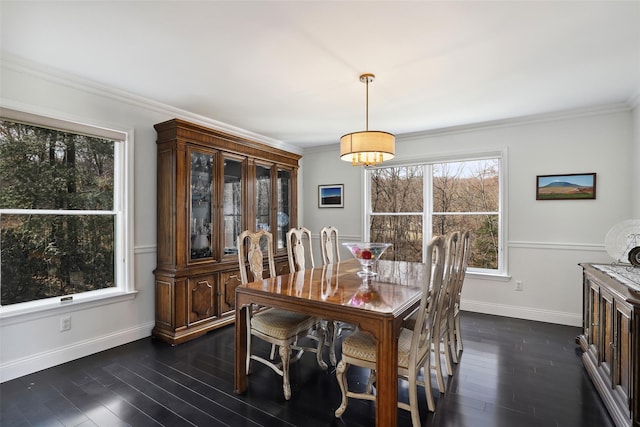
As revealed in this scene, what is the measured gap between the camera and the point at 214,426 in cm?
200

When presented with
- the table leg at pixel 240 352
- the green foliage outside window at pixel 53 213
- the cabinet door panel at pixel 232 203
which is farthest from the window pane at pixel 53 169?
the table leg at pixel 240 352

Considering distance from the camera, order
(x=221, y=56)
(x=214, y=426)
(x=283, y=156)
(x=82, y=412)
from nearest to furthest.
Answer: (x=214, y=426) → (x=82, y=412) → (x=221, y=56) → (x=283, y=156)

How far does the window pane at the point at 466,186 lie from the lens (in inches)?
172

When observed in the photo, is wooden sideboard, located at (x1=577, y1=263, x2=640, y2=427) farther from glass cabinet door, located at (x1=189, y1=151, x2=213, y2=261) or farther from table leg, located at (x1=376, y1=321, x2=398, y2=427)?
glass cabinet door, located at (x1=189, y1=151, x2=213, y2=261)

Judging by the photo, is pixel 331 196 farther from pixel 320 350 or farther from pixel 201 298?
pixel 320 350

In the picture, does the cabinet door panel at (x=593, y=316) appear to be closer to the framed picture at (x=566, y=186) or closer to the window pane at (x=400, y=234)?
the framed picture at (x=566, y=186)

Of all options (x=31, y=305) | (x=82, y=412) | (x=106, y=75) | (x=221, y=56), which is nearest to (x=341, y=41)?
(x=221, y=56)

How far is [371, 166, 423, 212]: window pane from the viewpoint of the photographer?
493 cm

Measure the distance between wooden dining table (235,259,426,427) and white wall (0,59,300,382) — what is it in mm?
1646

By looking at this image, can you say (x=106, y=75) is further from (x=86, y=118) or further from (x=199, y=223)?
(x=199, y=223)

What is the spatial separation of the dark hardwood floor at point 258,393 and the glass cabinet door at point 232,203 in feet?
4.16

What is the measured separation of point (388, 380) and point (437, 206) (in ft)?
11.3

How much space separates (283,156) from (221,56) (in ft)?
7.67

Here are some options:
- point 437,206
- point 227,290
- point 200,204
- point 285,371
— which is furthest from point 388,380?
point 437,206
